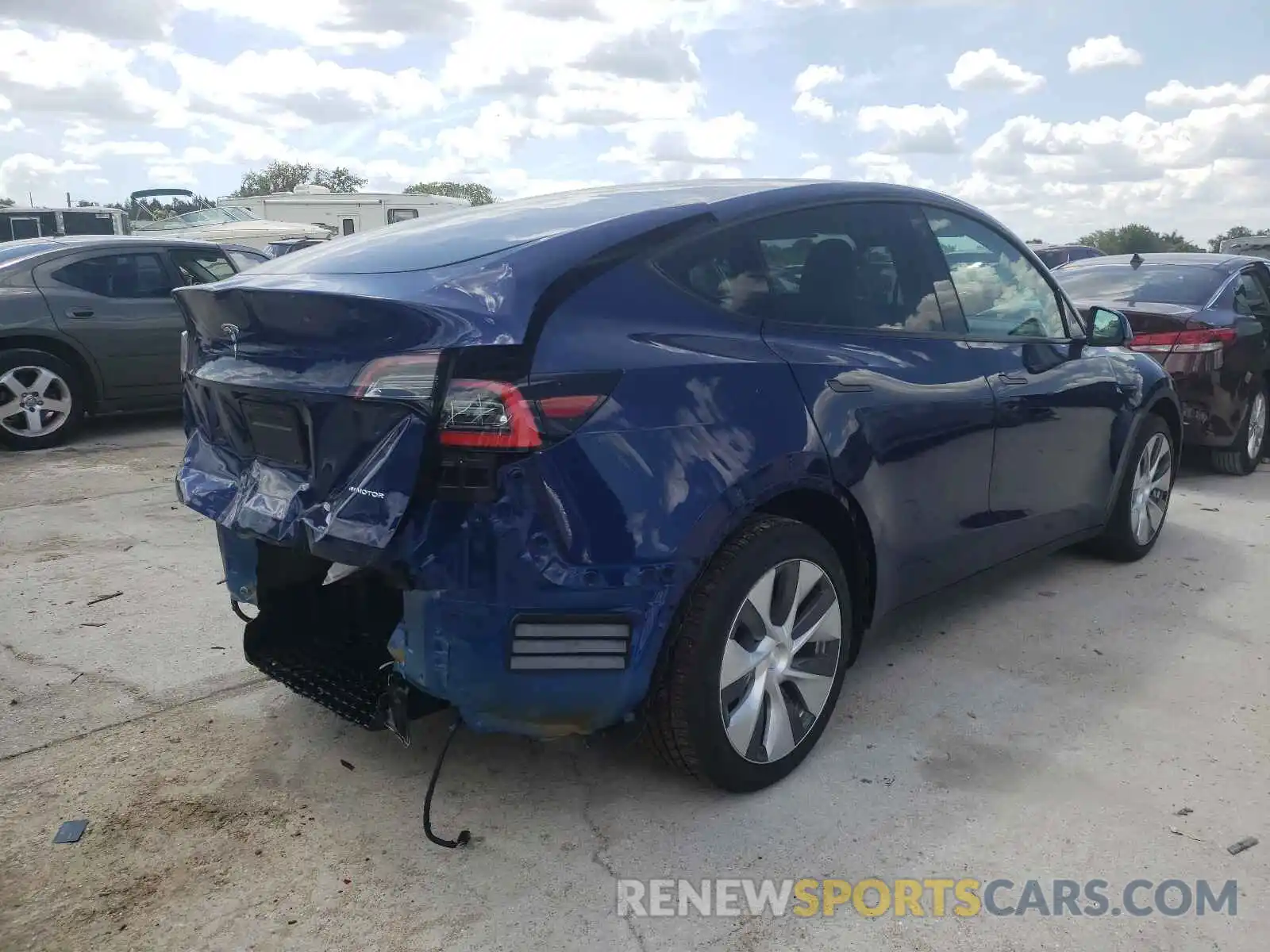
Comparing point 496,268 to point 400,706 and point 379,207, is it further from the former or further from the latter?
point 379,207

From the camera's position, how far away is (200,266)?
8727 mm

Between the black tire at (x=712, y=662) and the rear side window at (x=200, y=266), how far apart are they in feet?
22.2

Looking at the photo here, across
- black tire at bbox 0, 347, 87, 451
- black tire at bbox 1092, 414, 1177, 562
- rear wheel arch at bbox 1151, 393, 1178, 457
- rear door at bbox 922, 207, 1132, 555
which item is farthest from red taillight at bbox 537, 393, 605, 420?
black tire at bbox 0, 347, 87, 451

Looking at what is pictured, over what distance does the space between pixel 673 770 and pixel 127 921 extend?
139cm

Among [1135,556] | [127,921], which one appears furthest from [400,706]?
[1135,556]

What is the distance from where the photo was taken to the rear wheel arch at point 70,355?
7.52 metres

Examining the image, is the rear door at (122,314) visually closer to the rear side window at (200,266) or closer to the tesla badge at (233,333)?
the rear side window at (200,266)

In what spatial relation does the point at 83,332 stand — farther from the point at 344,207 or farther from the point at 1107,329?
the point at 344,207

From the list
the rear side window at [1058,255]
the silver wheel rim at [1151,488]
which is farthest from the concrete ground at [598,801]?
the rear side window at [1058,255]

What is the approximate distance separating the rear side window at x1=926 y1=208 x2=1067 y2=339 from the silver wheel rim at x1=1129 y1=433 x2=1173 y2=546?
1.02m

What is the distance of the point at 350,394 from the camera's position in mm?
2525

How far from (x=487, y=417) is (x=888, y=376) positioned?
1450 millimetres

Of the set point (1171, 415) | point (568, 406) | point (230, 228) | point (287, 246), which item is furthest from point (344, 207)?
point (568, 406)

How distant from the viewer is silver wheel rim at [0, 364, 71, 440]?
7.46 meters
